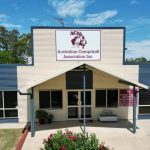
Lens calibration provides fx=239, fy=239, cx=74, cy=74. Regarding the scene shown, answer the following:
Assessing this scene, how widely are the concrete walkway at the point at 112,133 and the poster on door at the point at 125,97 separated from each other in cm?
160

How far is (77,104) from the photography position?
1912cm

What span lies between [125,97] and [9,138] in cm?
951

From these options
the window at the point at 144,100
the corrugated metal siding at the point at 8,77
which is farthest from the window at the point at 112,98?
the corrugated metal siding at the point at 8,77

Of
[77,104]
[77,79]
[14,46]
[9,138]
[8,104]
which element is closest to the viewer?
[9,138]

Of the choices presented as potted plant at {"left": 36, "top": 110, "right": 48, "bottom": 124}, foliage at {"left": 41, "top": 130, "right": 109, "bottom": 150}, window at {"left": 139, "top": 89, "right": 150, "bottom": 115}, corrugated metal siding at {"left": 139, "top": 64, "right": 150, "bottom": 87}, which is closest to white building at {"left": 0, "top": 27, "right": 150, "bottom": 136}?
corrugated metal siding at {"left": 139, "top": 64, "right": 150, "bottom": 87}

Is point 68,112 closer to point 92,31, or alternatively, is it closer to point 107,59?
point 107,59

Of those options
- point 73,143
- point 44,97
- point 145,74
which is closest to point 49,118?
point 44,97

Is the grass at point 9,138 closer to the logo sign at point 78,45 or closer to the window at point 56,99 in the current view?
the window at point 56,99

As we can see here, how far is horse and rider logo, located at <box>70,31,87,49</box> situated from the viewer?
60.3 feet

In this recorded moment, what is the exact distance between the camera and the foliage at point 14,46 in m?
65.1

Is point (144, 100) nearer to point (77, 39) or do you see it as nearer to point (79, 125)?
point (79, 125)

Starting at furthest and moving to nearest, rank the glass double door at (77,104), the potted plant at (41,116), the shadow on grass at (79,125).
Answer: the glass double door at (77,104) < the potted plant at (41,116) < the shadow on grass at (79,125)

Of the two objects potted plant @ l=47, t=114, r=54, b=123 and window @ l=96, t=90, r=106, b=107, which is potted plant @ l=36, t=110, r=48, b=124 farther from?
window @ l=96, t=90, r=106, b=107

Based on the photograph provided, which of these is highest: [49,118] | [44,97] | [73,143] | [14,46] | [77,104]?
[14,46]
